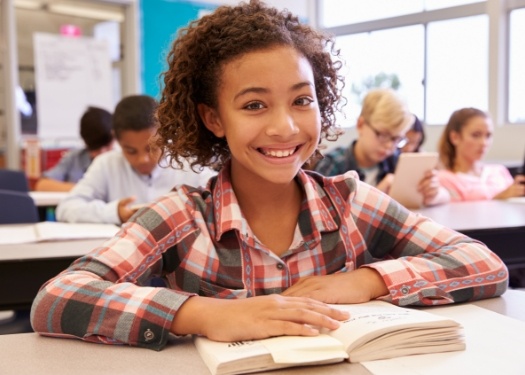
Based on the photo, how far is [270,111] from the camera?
3.63ft

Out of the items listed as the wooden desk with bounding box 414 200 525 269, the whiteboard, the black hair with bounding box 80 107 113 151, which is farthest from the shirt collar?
the whiteboard

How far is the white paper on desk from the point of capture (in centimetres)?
75

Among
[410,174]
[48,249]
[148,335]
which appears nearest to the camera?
[148,335]

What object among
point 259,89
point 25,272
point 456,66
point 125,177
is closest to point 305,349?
point 259,89

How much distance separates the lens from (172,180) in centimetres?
267

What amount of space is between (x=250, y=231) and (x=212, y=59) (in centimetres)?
35

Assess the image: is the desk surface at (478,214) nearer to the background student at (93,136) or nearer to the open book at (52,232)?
the open book at (52,232)

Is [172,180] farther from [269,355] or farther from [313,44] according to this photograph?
[269,355]

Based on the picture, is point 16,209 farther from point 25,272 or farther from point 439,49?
point 439,49

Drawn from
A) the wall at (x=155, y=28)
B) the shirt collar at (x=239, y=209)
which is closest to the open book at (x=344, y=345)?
the shirt collar at (x=239, y=209)

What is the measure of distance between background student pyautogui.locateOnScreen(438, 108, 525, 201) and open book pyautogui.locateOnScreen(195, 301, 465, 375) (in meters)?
2.42

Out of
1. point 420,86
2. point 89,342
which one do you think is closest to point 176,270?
point 89,342

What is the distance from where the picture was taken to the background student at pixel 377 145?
2.71 metres

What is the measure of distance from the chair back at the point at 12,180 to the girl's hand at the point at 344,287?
7.74ft
